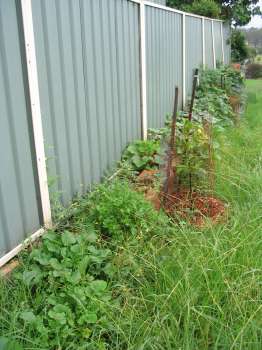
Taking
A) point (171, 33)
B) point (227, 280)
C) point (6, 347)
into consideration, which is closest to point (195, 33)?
point (171, 33)

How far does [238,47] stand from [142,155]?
14436mm

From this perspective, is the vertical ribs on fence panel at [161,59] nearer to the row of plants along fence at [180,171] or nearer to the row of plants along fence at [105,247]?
the row of plants along fence at [180,171]

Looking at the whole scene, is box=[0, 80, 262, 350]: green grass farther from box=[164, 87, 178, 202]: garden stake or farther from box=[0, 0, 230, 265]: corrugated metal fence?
box=[164, 87, 178, 202]: garden stake

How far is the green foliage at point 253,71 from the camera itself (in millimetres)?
22198

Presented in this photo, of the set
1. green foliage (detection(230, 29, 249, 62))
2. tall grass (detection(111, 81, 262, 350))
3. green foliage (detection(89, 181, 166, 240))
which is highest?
green foliage (detection(230, 29, 249, 62))

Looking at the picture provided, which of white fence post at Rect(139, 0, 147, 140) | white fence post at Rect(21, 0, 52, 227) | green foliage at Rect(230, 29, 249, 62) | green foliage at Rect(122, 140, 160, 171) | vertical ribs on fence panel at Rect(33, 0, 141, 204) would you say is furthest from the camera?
green foliage at Rect(230, 29, 249, 62)

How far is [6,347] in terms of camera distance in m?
1.67

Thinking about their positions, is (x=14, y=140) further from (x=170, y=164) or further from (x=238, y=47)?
(x=238, y=47)

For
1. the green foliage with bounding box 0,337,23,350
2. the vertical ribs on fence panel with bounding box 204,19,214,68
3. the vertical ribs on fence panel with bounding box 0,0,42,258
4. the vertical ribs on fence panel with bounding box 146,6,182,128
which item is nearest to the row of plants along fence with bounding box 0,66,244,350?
the green foliage with bounding box 0,337,23,350

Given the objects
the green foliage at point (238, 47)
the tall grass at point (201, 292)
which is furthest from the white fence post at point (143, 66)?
the green foliage at point (238, 47)

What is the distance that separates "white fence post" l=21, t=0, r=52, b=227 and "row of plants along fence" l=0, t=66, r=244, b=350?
0.86 ft

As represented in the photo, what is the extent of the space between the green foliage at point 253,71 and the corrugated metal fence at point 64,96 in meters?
18.6

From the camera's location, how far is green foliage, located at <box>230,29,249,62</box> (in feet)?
52.7

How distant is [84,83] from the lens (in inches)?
126
